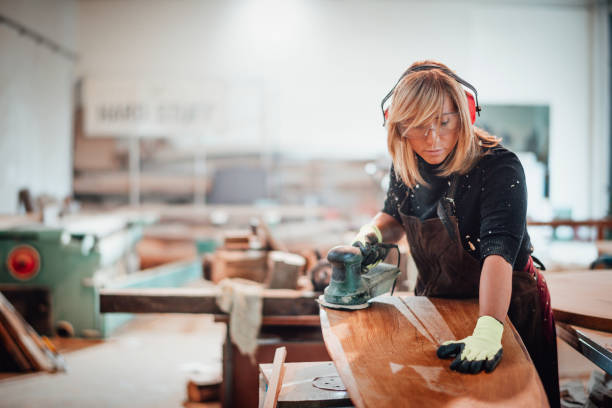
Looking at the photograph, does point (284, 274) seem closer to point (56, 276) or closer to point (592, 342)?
point (592, 342)

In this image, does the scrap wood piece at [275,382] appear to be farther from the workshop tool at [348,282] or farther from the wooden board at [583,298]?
the wooden board at [583,298]

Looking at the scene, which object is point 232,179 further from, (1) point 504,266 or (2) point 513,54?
(1) point 504,266

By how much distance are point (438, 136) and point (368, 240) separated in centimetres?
49

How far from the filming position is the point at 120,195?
761cm

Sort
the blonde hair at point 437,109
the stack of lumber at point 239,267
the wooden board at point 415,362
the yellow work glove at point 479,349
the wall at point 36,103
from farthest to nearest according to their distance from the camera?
the wall at point 36,103 < the stack of lumber at point 239,267 < the blonde hair at point 437,109 < the yellow work glove at point 479,349 < the wooden board at point 415,362

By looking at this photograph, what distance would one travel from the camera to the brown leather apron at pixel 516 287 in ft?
5.53

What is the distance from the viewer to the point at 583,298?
6.39ft

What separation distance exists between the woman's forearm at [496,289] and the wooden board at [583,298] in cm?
56

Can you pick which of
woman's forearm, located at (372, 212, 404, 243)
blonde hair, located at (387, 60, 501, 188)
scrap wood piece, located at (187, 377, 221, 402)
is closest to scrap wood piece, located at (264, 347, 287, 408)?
woman's forearm, located at (372, 212, 404, 243)

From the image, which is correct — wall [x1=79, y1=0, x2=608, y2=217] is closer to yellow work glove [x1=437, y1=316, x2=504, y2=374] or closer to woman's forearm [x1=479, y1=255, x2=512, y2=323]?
Answer: woman's forearm [x1=479, y1=255, x2=512, y2=323]

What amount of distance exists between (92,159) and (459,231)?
7136 mm

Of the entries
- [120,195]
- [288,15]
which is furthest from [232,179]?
[288,15]

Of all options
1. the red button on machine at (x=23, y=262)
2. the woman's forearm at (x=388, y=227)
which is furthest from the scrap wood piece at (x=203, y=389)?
the red button on machine at (x=23, y=262)

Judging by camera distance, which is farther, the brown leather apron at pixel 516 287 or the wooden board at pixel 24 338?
the wooden board at pixel 24 338
